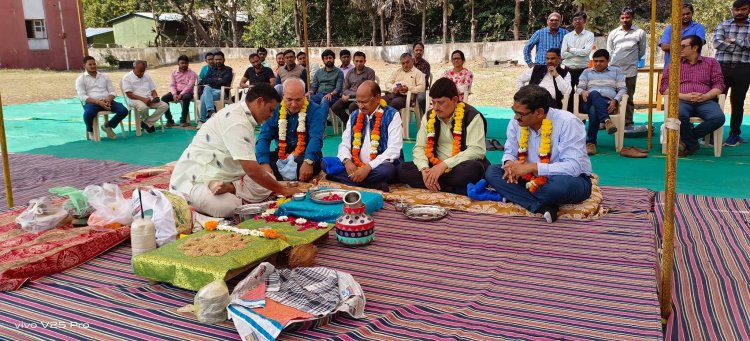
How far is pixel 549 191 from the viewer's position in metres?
4.02

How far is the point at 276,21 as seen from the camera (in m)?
28.1

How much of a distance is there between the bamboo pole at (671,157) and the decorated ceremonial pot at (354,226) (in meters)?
1.67

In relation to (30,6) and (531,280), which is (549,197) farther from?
(30,6)

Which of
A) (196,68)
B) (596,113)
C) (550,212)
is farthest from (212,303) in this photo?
(196,68)

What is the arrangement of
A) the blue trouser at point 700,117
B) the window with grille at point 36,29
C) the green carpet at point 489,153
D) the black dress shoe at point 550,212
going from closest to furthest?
the black dress shoe at point 550,212
the green carpet at point 489,153
the blue trouser at point 700,117
the window with grille at point 36,29

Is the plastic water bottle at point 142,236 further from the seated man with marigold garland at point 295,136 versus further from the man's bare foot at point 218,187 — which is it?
the seated man with marigold garland at point 295,136

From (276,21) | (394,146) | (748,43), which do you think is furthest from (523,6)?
(394,146)

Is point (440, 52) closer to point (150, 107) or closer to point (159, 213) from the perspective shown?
point (150, 107)

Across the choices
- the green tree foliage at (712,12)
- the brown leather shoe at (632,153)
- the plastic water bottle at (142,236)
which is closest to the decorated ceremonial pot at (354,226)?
the plastic water bottle at (142,236)

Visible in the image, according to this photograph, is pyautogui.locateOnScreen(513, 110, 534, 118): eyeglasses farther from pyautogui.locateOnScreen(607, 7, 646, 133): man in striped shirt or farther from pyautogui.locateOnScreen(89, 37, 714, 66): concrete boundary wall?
pyautogui.locateOnScreen(89, 37, 714, 66): concrete boundary wall

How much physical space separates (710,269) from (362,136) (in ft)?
9.53

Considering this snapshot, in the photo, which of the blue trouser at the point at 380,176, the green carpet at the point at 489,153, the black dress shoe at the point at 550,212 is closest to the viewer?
the black dress shoe at the point at 550,212

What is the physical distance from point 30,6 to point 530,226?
26.6m

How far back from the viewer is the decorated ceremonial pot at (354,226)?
3.62 meters
